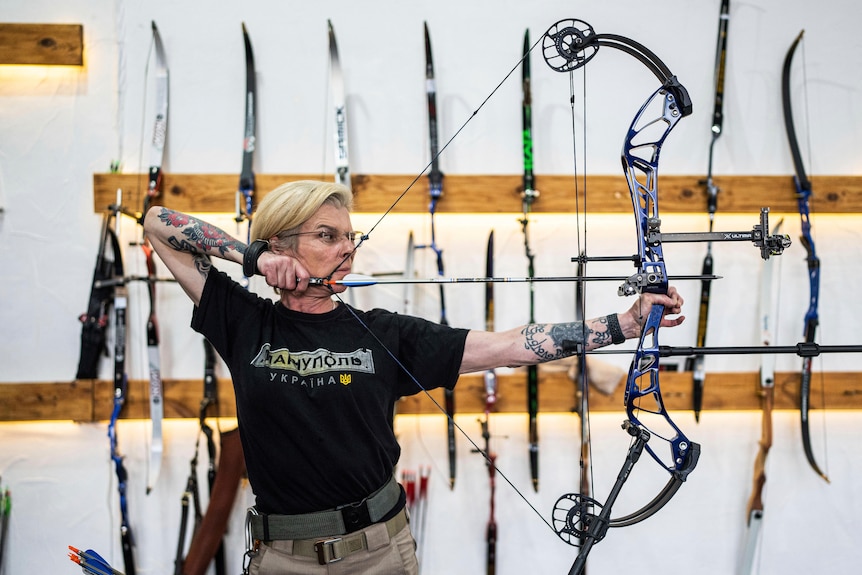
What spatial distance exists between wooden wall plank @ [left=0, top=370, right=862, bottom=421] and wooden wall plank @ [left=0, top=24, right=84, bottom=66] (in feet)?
3.53

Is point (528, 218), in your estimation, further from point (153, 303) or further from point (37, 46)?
point (37, 46)

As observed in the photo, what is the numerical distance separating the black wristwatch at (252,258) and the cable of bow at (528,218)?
1.12 m

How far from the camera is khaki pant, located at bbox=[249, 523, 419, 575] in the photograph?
4.69ft

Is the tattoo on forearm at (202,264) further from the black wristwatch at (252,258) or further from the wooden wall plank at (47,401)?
the wooden wall plank at (47,401)

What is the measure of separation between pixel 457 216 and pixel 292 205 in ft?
3.47

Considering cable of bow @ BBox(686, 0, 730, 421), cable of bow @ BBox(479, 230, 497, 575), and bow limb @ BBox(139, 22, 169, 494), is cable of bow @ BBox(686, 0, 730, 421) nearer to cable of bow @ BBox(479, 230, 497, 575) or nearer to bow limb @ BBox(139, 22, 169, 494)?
cable of bow @ BBox(479, 230, 497, 575)

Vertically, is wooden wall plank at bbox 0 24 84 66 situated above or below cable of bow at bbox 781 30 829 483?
above

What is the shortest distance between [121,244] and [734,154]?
85.7 inches

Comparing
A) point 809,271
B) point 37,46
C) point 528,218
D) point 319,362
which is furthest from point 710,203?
point 37,46

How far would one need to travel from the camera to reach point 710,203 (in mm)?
2414

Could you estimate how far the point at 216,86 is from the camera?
97.3 inches

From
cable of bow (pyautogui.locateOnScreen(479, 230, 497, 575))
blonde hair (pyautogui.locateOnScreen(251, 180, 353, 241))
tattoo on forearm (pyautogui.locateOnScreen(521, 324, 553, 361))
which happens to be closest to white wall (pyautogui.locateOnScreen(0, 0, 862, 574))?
cable of bow (pyautogui.locateOnScreen(479, 230, 497, 575))

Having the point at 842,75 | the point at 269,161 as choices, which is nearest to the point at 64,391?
the point at 269,161

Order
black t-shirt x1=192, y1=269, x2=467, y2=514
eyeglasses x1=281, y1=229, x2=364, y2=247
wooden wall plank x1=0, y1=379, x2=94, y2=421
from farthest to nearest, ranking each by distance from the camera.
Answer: wooden wall plank x1=0, y1=379, x2=94, y2=421 < eyeglasses x1=281, y1=229, x2=364, y2=247 < black t-shirt x1=192, y1=269, x2=467, y2=514
